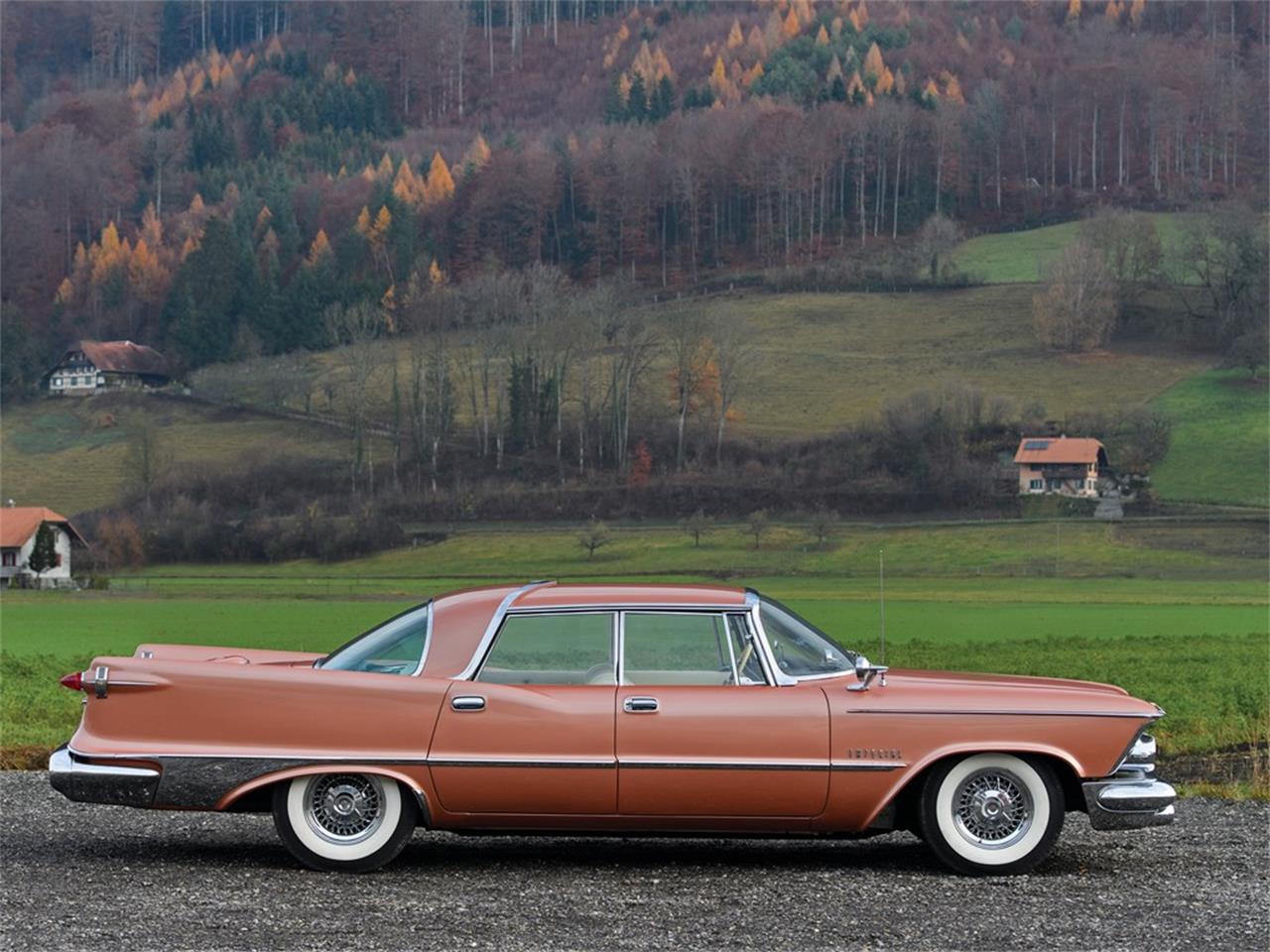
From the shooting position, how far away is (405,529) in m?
90.2

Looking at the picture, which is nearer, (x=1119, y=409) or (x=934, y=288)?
(x=1119, y=409)

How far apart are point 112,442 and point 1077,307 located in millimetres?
64281

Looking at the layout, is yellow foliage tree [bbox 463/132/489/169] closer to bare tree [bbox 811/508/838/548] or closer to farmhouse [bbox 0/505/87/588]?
bare tree [bbox 811/508/838/548]

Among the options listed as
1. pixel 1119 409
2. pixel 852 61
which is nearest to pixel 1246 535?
pixel 1119 409

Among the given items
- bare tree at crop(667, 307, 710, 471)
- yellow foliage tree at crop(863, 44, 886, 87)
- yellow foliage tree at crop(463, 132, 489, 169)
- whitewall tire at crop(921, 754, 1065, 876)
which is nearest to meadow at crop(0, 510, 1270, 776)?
whitewall tire at crop(921, 754, 1065, 876)

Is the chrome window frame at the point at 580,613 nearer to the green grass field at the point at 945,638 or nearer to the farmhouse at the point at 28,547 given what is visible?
the green grass field at the point at 945,638

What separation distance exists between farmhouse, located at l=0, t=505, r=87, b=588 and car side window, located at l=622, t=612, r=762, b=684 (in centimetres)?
6894

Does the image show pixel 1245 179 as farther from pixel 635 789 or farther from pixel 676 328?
pixel 635 789

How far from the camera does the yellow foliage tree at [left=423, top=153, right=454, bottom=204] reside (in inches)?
6048

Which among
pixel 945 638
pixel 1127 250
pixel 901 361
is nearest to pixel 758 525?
pixel 901 361

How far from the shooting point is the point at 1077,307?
11150 centimetres

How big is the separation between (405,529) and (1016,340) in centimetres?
4454

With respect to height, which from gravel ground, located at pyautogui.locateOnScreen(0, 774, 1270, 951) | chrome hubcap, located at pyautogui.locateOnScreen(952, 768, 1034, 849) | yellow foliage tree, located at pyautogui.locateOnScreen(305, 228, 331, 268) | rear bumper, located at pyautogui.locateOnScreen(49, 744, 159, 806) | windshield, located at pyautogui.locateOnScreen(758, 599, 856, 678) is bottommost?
gravel ground, located at pyautogui.locateOnScreen(0, 774, 1270, 951)

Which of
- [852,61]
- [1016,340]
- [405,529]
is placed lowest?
[405,529]
